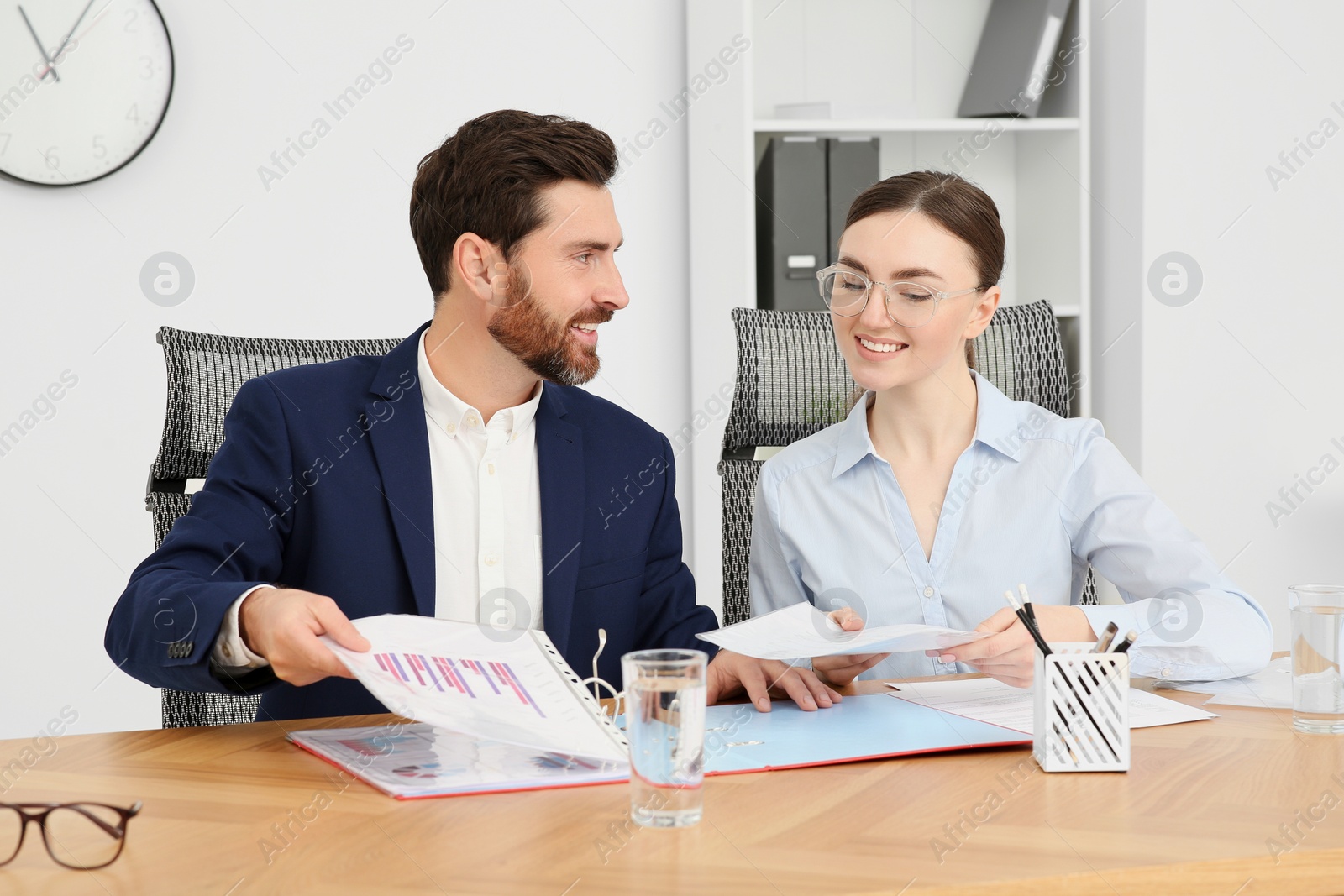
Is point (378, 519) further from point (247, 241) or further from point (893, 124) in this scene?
point (893, 124)

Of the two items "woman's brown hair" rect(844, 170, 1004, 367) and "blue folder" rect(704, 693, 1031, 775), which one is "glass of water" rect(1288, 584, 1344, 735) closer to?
"blue folder" rect(704, 693, 1031, 775)

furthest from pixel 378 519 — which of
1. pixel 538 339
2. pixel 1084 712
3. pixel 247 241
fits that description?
pixel 247 241

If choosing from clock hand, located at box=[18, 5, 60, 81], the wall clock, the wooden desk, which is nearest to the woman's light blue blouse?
the wooden desk

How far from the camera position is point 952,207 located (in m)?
1.60

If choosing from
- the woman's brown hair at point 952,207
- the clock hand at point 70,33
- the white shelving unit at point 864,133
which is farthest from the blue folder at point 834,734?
the clock hand at point 70,33

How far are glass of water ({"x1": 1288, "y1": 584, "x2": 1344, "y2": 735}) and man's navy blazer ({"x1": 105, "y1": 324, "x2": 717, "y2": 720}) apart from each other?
0.66m

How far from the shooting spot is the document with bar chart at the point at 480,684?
0.92 meters

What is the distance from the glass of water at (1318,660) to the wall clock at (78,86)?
2.39 meters

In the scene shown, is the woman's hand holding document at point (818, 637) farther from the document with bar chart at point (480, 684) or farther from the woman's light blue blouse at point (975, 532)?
the woman's light blue blouse at point (975, 532)

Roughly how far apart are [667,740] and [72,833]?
16.5 inches

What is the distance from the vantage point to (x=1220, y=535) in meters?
2.57

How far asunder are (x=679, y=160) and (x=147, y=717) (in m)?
1.77

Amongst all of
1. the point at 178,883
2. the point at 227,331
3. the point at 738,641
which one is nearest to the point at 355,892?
the point at 178,883

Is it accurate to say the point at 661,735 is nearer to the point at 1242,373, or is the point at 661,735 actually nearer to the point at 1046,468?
the point at 1046,468
